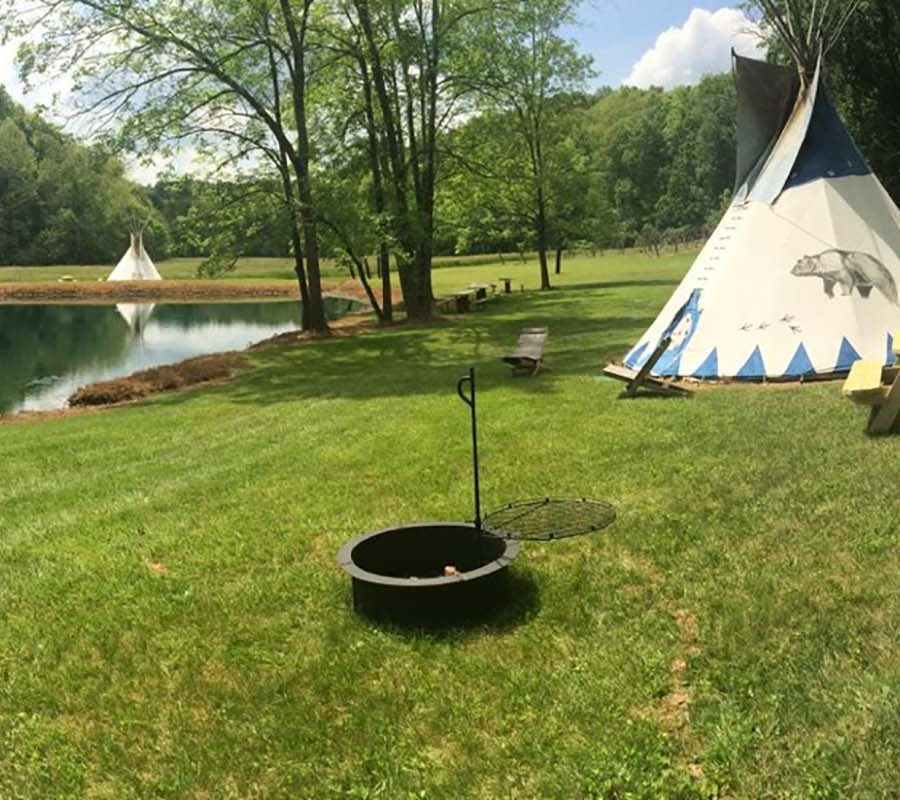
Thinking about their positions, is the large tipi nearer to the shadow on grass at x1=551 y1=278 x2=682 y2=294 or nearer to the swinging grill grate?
the swinging grill grate

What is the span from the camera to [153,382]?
18.0 m

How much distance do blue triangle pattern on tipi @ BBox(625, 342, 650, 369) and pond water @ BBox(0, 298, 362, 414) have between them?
12.2m

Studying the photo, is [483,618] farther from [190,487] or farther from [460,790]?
[190,487]

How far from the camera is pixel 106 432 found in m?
12.5

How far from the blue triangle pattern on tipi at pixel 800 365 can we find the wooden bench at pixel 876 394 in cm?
344

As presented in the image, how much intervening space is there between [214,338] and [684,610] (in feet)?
96.0

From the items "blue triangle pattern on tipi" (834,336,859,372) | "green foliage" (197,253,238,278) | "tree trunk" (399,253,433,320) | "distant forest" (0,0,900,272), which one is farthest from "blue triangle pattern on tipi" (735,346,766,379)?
"tree trunk" (399,253,433,320)

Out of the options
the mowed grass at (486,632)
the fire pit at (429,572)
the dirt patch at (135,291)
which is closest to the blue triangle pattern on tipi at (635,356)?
the mowed grass at (486,632)

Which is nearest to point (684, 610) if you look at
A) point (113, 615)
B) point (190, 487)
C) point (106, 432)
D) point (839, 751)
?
point (839, 751)

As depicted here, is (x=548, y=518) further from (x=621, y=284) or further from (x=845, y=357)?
(x=621, y=284)

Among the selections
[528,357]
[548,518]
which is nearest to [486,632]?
[548,518]

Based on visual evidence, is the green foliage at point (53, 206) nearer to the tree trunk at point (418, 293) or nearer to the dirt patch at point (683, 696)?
the tree trunk at point (418, 293)

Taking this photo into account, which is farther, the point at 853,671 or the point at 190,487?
the point at 190,487

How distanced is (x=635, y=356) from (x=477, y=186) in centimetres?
2388
